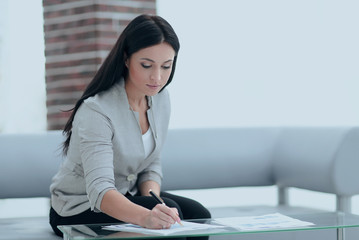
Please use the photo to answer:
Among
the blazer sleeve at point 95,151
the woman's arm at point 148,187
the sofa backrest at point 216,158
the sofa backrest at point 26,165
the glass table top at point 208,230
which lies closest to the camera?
the glass table top at point 208,230

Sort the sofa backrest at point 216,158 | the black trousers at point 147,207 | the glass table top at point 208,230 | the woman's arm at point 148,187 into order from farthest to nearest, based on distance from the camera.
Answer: the sofa backrest at point 216,158 → the woman's arm at point 148,187 → the black trousers at point 147,207 → the glass table top at point 208,230

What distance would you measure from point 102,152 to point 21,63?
1.73 metres

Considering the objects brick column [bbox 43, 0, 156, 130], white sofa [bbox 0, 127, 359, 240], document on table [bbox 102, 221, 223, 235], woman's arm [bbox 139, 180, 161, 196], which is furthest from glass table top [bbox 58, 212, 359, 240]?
brick column [bbox 43, 0, 156, 130]

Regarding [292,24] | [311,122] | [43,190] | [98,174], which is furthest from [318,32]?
[98,174]

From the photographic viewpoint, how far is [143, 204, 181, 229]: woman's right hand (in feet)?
5.22

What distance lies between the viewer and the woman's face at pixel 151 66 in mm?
1854

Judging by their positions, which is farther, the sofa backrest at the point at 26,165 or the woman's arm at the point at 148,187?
the sofa backrest at the point at 26,165

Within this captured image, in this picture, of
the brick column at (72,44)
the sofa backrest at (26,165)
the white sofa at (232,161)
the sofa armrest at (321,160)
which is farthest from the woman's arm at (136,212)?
the brick column at (72,44)

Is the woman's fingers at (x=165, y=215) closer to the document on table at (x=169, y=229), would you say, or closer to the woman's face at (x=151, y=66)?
the document on table at (x=169, y=229)

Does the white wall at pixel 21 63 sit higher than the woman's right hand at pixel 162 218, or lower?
higher

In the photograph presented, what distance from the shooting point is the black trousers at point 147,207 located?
1.89m

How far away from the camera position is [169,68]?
1910mm

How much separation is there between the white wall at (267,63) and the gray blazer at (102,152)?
1.64 m

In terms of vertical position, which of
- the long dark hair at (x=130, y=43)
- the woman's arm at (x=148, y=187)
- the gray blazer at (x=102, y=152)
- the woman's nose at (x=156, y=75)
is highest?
the long dark hair at (x=130, y=43)
